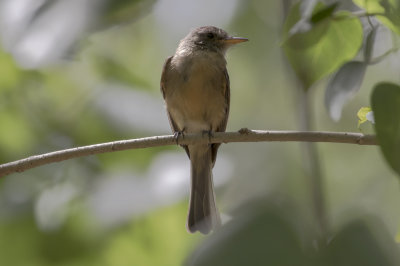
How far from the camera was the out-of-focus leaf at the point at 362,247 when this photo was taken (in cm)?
79

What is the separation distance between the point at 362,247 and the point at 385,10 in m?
0.75

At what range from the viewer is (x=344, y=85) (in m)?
1.49

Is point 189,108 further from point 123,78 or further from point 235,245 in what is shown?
point 235,245

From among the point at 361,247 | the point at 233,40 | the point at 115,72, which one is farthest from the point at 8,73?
the point at 361,247

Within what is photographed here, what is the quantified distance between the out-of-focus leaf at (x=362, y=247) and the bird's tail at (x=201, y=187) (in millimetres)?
1893

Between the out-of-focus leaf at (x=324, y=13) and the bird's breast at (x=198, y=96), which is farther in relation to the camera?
the bird's breast at (x=198, y=96)

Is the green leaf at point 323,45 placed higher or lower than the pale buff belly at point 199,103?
higher

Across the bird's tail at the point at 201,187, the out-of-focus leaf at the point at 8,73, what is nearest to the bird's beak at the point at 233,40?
the bird's tail at the point at 201,187

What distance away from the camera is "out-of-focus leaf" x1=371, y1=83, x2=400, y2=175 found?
1019 mm

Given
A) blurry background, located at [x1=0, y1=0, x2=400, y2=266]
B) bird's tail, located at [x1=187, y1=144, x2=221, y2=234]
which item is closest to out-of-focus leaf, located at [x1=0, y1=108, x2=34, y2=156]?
blurry background, located at [x1=0, y1=0, x2=400, y2=266]

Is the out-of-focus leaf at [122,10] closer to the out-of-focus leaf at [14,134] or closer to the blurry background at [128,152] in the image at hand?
the blurry background at [128,152]

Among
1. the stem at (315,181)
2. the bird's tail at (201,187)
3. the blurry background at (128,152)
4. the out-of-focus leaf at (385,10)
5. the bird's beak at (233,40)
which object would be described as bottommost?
the bird's tail at (201,187)

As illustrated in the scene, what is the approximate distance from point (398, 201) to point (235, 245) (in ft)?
7.73

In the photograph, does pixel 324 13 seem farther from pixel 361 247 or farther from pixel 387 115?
pixel 361 247
